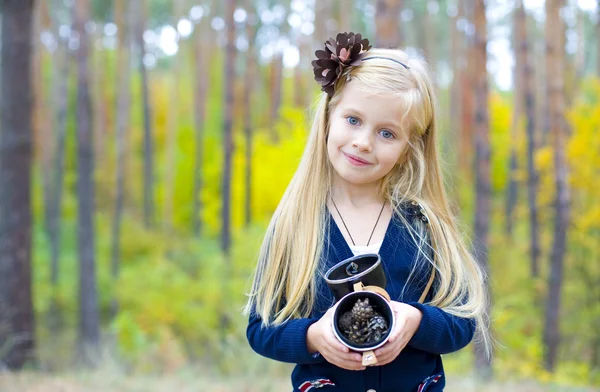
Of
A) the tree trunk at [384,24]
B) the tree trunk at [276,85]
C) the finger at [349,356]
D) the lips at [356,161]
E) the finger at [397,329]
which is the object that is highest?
the tree trunk at [384,24]

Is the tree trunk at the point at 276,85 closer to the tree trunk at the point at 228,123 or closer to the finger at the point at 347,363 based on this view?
the tree trunk at the point at 228,123

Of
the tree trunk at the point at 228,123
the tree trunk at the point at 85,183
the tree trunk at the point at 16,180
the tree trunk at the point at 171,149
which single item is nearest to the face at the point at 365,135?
the tree trunk at the point at 16,180

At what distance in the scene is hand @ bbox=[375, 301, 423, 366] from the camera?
1.40 m

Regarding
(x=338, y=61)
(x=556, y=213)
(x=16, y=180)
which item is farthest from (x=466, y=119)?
(x=338, y=61)

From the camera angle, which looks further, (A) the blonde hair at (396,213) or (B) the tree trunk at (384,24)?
(B) the tree trunk at (384,24)

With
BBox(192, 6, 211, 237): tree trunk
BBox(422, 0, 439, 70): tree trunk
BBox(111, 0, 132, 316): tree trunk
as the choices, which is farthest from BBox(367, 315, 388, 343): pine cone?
BBox(422, 0, 439, 70): tree trunk

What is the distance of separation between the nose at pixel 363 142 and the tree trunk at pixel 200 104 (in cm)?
1957

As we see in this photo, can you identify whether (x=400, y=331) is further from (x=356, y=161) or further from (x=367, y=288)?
(x=356, y=161)

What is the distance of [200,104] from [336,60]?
812 inches

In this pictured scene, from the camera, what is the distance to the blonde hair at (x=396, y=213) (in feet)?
5.29

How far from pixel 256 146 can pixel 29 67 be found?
11327mm

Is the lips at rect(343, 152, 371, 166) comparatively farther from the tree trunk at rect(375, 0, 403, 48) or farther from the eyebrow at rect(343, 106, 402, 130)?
the tree trunk at rect(375, 0, 403, 48)

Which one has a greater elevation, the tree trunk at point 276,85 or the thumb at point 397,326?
the thumb at point 397,326

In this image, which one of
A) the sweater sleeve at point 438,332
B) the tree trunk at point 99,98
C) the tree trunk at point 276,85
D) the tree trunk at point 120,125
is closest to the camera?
the sweater sleeve at point 438,332
